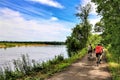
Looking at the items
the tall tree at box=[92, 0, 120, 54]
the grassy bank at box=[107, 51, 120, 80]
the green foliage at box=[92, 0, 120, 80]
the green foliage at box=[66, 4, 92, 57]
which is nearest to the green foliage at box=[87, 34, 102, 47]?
the green foliage at box=[66, 4, 92, 57]

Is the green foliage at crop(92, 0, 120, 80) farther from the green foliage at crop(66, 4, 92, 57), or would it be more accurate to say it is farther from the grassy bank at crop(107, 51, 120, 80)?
the green foliage at crop(66, 4, 92, 57)

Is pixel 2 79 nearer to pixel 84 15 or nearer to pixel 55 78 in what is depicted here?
pixel 55 78

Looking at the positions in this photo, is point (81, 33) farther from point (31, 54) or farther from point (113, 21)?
point (113, 21)

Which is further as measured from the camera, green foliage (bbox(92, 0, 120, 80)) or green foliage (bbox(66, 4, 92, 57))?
green foliage (bbox(66, 4, 92, 57))

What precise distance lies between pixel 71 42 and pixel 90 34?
888 centimetres

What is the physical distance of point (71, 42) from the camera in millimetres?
70688

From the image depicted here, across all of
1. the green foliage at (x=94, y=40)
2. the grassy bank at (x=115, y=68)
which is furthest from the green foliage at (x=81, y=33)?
the grassy bank at (x=115, y=68)

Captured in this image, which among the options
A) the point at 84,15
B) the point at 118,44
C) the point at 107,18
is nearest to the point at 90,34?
the point at 84,15

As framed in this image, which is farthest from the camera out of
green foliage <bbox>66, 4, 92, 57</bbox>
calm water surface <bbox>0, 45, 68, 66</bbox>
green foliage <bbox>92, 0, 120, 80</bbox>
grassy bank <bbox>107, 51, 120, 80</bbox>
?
green foliage <bbox>66, 4, 92, 57</bbox>

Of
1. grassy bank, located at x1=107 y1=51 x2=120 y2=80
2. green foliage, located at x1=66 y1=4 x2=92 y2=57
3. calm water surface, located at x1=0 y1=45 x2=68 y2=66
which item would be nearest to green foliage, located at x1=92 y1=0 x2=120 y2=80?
grassy bank, located at x1=107 y1=51 x2=120 y2=80

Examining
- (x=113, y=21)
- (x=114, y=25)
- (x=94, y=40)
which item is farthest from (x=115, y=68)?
(x=94, y=40)

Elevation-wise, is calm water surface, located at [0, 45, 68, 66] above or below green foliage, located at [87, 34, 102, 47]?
below

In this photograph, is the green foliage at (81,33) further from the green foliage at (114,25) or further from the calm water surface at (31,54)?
the green foliage at (114,25)

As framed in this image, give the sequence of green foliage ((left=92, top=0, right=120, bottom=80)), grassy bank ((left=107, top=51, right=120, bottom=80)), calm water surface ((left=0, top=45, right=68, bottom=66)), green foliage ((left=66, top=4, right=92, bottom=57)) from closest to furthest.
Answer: grassy bank ((left=107, top=51, right=120, bottom=80))
green foliage ((left=92, top=0, right=120, bottom=80))
calm water surface ((left=0, top=45, right=68, bottom=66))
green foliage ((left=66, top=4, right=92, bottom=57))
